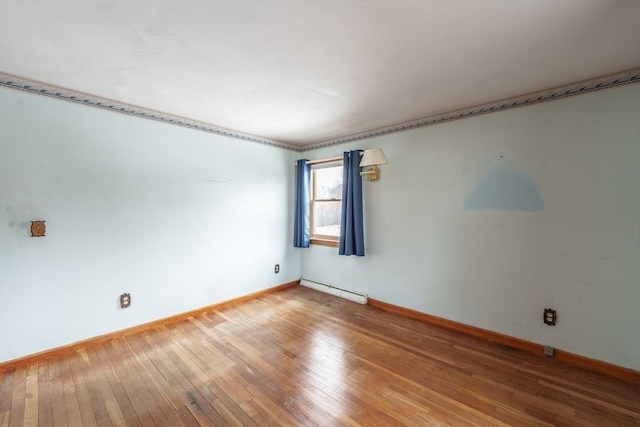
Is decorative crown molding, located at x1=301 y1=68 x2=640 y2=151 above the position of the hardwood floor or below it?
above

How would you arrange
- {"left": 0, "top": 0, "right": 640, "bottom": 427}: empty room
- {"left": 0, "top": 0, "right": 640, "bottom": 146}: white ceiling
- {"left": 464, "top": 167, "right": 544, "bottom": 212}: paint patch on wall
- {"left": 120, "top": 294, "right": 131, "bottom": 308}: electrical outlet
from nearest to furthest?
{"left": 0, "top": 0, "right": 640, "bottom": 146}: white ceiling
{"left": 0, "top": 0, "right": 640, "bottom": 427}: empty room
{"left": 464, "top": 167, "right": 544, "bottom": 212}: paint patch on wall
{"left": 120, "top": 294, "right": 131, "bottom": 308}: electrical outlet

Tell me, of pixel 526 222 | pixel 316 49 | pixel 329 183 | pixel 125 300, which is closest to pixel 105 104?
pixel 125 300

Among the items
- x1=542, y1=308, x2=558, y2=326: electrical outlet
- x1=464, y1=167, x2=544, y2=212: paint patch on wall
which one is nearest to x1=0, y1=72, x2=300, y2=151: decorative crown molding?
x1=464, y1=167, x2=544, y2=212: paint patch on wall

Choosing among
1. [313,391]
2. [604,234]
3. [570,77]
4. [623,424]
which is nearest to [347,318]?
[313,391]

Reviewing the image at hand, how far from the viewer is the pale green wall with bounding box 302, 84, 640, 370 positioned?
7.00 ft

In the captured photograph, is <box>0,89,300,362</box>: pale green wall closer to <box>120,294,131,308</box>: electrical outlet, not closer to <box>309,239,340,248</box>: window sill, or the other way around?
<box>120,294,131,308</box>: electrical outlet

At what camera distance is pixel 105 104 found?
260cm

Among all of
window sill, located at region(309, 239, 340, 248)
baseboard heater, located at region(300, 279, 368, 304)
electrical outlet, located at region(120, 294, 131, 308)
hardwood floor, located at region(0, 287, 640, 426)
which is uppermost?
window sill, located at region(309, 239, 340, 248)

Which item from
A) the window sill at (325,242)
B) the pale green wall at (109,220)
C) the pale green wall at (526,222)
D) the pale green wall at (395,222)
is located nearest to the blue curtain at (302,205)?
the window sill at (325,242)

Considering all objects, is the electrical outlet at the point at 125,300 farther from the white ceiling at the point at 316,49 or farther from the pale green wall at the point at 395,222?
the white ceiling at the point at 316,49

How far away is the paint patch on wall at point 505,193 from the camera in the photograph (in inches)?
98.1

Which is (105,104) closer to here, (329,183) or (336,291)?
(329,183)

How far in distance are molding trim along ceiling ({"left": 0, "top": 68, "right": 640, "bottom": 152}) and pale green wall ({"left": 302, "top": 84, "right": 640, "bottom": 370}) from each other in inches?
2.5

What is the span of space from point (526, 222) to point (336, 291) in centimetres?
250
